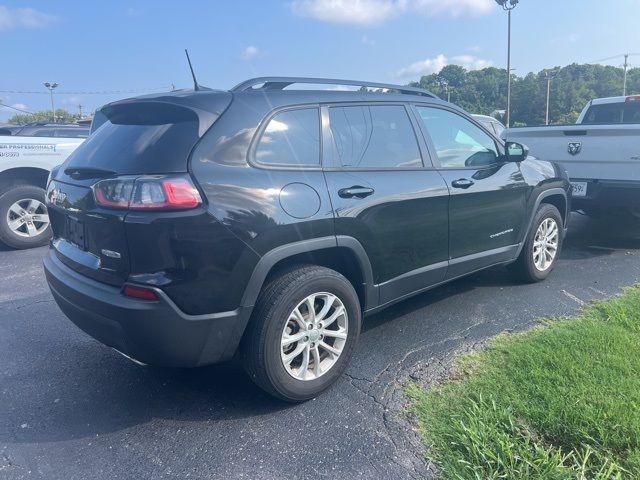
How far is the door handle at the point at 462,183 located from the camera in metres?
3.87

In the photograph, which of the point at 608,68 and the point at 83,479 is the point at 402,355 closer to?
the point at 83,479

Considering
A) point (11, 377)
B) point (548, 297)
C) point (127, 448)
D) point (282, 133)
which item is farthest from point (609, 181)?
point (11, 377)

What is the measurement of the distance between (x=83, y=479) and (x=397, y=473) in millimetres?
1435

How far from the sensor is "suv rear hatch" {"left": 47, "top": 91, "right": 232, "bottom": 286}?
2.57 metres

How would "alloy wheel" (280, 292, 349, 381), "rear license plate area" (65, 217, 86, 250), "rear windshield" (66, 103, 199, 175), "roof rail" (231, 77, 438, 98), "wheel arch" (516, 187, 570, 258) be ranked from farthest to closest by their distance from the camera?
"wheel arch" (516, 187, 570, 258)
"roof rail" (231, 77, 438, 98)
"alloy wheel" (280, 292, 349, 381)
"rear license plate area" (65, 217, 86, 250)
"rear windshield" (66, 103, 199, 175)

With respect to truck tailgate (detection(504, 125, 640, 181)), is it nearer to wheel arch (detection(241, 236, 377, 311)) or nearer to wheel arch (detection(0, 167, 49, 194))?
wheel arch (detection(241, 236, 377, 311))

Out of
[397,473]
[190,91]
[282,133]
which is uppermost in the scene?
[190,91]

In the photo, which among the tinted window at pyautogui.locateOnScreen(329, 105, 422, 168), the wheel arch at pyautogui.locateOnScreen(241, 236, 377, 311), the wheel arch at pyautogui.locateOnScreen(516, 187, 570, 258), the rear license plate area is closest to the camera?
the wheel arch at pyautogui.locateOnScreen(241, 236, 377, 311)

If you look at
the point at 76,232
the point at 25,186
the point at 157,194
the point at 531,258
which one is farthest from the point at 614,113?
the point at 25,186

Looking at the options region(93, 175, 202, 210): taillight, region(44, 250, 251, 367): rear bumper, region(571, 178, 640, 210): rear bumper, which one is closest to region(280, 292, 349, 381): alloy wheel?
region(44, 250, 251, 367): rear bumper

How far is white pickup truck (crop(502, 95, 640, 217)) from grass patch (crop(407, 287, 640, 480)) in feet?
9.08

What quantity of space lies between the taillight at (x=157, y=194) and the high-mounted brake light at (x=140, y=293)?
383mm

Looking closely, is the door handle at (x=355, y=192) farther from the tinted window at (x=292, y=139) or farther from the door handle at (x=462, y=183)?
the door handle at (x=462, y=183)

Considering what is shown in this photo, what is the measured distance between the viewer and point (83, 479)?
2432 millimetres
